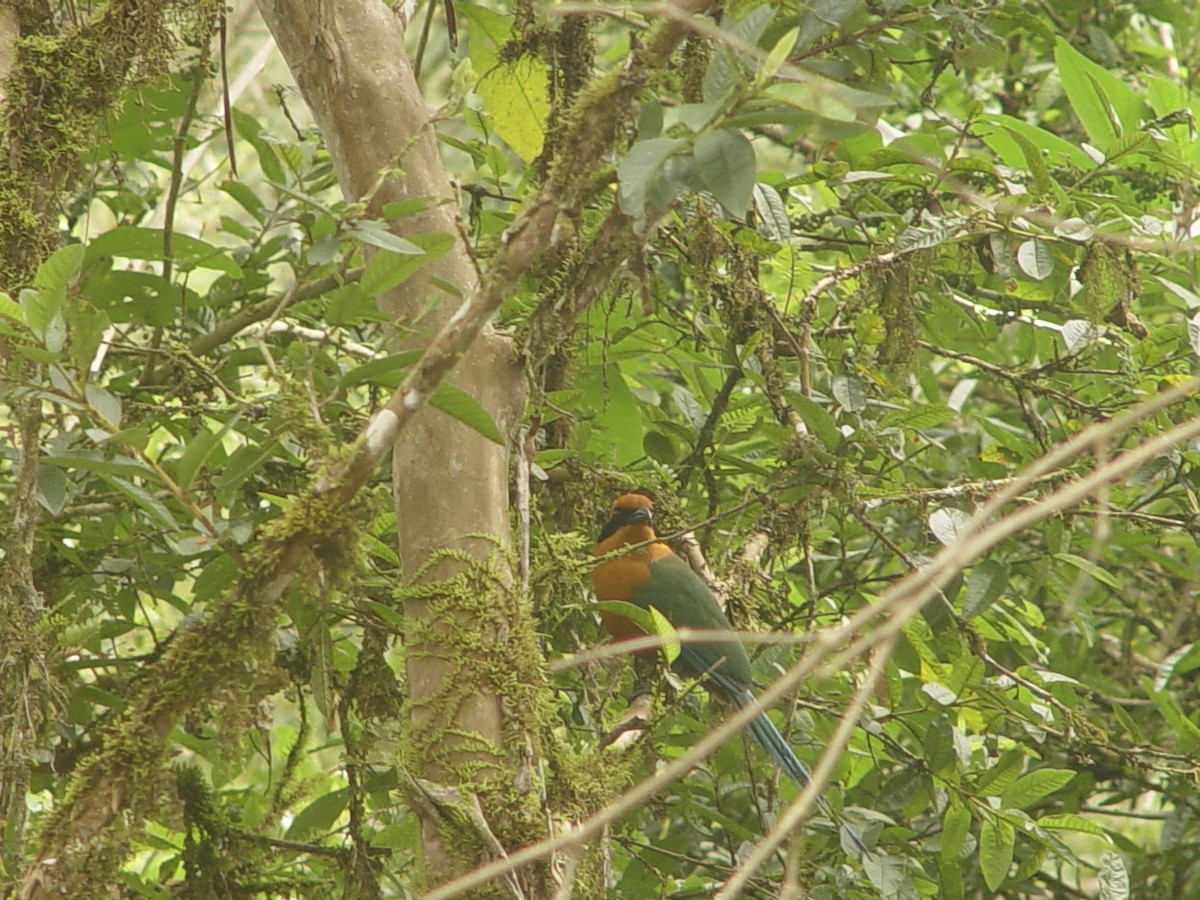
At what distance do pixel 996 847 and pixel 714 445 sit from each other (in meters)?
1.10

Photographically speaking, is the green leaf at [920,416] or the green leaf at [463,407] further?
the green leaf at [920,416]

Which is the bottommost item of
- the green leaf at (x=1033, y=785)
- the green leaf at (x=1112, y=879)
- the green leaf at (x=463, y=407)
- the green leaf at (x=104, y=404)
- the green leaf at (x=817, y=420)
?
the green leaf at (x=1112, y=879)

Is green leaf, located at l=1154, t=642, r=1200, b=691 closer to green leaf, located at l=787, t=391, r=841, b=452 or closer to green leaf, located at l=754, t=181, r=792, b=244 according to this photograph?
green leaf, located at l=787, t=391, r=841, b=452

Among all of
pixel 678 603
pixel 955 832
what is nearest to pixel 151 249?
pixel 678 603

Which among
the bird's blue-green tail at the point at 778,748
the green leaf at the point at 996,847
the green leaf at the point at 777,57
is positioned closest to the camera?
the green leaf at the point at 777,57

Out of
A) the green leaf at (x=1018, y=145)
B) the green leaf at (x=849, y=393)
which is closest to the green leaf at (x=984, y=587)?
the green leaf at (x=849, y=393)

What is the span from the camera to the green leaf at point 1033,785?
2486 mm

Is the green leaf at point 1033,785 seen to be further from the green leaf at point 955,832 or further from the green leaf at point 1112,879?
the green leaf at point 1112,879

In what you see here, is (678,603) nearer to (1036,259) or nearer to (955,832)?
(955,832)

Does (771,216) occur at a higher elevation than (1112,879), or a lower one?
higher

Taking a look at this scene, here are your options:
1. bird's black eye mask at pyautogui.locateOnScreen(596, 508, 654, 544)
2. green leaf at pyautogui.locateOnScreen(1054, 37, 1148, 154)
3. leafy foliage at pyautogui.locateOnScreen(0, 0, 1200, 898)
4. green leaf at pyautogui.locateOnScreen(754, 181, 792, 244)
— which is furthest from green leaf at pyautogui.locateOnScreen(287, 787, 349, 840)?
green leaf at pyautogui.locateOnScreen(1054, 37, 1148, 154)

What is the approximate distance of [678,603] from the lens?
11.8 feet

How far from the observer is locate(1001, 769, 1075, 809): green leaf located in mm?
2486

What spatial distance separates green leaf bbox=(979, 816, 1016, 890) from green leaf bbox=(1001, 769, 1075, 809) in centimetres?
6
